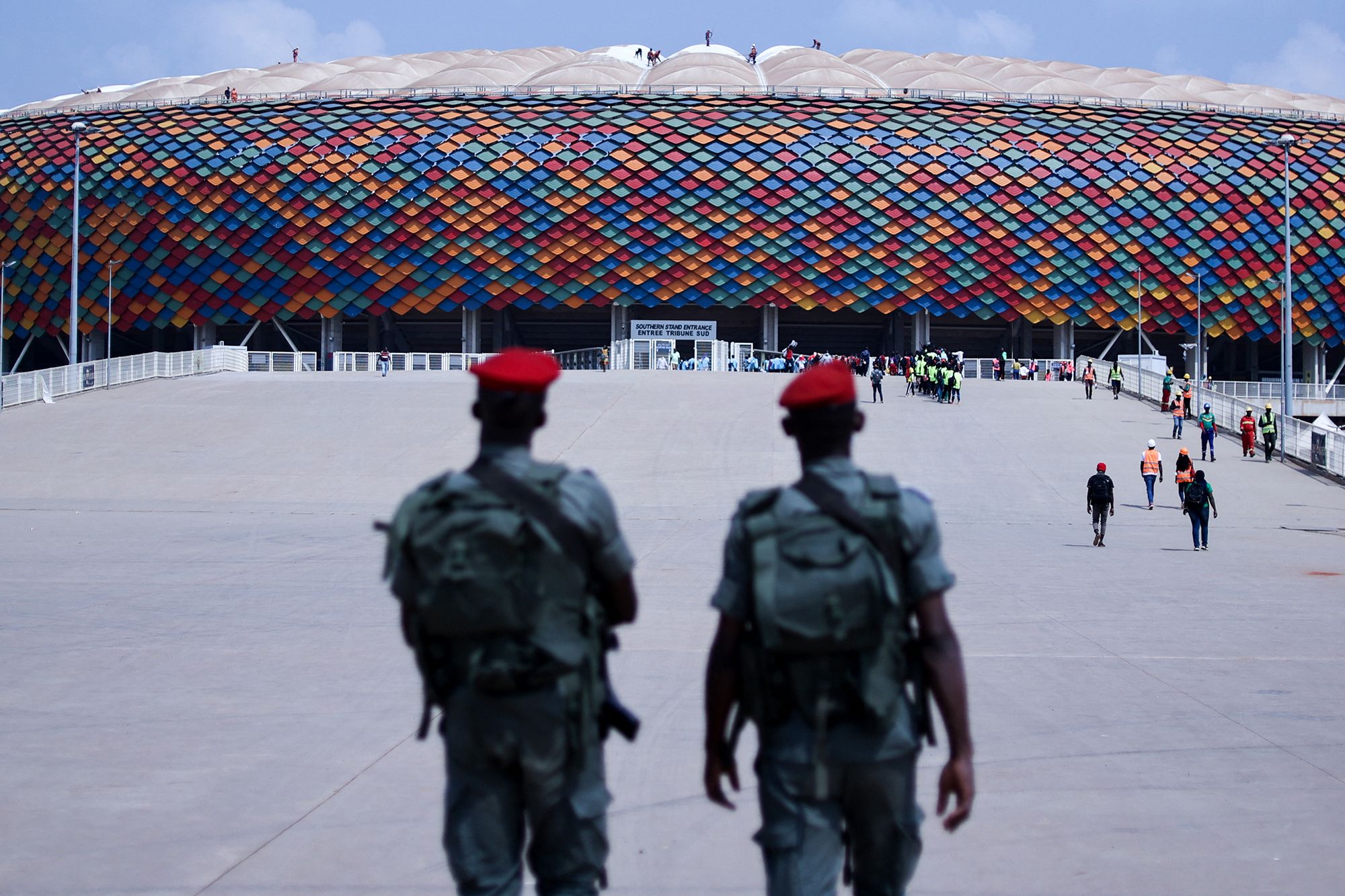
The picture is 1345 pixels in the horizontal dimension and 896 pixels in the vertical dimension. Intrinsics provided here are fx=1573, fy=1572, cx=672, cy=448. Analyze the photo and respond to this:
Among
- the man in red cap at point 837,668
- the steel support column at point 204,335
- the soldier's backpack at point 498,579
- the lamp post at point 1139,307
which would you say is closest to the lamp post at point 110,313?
the steel support column at point 204,335

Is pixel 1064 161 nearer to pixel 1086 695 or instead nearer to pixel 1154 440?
pixel 1154 440

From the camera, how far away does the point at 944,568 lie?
3.24m

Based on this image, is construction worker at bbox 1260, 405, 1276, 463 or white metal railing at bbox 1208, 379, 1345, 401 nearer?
construction worker at bbox 1260, 405, 1276, 463

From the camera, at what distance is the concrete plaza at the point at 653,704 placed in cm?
455

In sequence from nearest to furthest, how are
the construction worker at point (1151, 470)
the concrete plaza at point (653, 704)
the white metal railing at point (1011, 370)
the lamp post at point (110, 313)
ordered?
the concrete plaza at point (653, 704), the construction worker at point (1151, 470), the lamp post at point (110, 313), the white metal railing at point (1011, 370)

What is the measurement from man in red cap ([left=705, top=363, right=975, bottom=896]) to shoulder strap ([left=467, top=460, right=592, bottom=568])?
0.30 metres

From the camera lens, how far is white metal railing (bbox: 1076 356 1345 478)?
2328 cm

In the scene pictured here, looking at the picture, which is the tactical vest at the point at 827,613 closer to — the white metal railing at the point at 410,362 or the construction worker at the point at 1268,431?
the construction worker at the point at 1268,431

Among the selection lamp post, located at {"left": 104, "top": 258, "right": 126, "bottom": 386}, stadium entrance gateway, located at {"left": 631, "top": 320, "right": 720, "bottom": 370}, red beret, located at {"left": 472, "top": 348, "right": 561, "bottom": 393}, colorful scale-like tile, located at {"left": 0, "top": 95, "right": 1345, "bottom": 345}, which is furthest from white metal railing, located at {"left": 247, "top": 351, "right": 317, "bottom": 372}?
red beret, located at {"left": 472, "top": 348, "right": 561, "bottom": 393}

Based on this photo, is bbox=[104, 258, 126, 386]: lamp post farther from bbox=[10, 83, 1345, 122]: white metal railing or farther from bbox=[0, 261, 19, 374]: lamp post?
bbox=[10, 83, 1345, 122]: white metal railing

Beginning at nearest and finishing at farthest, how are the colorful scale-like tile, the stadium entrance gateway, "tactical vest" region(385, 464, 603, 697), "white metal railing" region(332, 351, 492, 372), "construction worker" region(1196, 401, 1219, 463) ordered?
"tactical vest" region(385, 464, 603, 697), "construction worker" region(1196, 401, 1219, 463), "white metal railing" region(332, 351, 492, 372), the stadium entrance gateway, the colorful scale-like tile

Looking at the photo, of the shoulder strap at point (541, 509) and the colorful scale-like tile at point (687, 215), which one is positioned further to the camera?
the colorful scale-like tile at point (687, 215)

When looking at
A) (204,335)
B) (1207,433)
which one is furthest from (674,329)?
(1207,433)

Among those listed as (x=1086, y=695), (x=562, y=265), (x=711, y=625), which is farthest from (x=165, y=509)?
(x=562, y=265)
